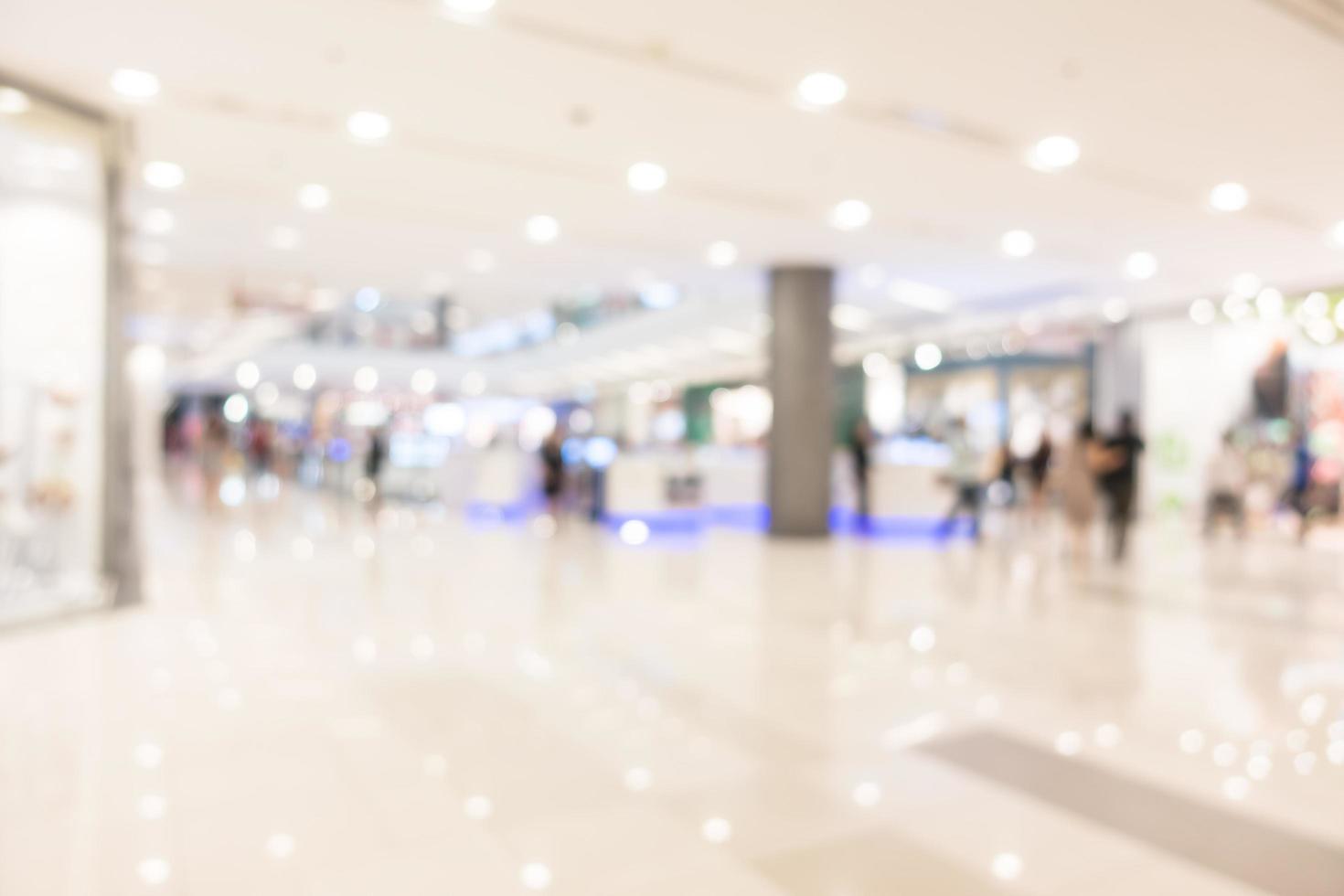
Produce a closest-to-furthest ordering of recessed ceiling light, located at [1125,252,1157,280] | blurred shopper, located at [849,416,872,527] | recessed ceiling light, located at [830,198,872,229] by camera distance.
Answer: recessed ceiling light, located at [830,198,872,229] < recessed ceiling light, located at [1125,252,1157,280] < blurred shopper, located at [849,416,872,527]

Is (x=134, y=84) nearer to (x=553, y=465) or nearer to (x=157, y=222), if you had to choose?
(x=157, y=222)

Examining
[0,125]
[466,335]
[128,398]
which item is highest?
[466,335]

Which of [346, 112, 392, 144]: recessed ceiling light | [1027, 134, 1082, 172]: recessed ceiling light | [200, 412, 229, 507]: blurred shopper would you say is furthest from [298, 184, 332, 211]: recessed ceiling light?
[200, 412, 229, 507]: blurred shopper

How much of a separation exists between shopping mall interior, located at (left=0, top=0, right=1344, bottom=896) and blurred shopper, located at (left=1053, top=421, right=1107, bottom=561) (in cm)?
Answer: 5

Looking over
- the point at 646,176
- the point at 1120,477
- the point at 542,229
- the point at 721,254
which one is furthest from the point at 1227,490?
the point at 542,229

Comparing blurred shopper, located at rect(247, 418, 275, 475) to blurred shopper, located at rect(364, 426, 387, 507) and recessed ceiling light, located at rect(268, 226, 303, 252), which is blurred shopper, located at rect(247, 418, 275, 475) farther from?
recessed ceiling light, located at rect(268, 226, 303, 252)

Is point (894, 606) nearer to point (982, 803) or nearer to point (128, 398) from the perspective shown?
point (982, 803)

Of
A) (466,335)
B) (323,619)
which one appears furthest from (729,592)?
(466,335)

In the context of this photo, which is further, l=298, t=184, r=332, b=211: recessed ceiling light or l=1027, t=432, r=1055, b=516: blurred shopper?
l=1027, t=432, r=1055, b=516: blurred shopper

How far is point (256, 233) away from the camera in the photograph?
34.0 ft

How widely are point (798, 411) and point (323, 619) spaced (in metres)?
7.32

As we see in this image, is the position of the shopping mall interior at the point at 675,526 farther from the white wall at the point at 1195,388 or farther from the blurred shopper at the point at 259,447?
the blurred shopper at the point at 259,447

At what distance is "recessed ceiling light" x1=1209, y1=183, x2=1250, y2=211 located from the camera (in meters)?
8.01

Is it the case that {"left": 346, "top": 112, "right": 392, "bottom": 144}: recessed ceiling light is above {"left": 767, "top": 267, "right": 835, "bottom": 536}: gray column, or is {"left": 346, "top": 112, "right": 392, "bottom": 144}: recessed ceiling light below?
above
